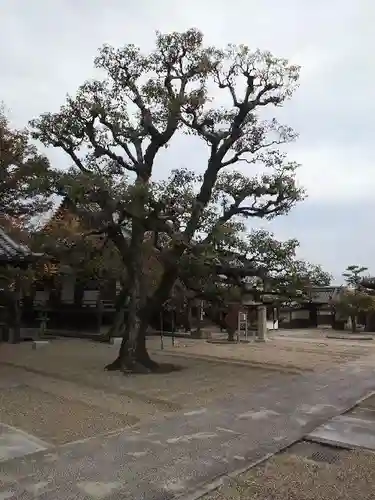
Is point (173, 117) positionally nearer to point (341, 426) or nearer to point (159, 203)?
point (159, 203)

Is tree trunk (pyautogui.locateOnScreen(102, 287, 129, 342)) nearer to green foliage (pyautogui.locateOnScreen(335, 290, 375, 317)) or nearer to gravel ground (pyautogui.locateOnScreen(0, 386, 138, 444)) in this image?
gravel ground (pyautogui.locateOnScreen(0, 386, 138, 444))

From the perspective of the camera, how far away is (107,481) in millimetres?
4891

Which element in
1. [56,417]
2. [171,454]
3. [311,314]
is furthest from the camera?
[311,314]

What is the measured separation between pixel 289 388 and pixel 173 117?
23.8ft

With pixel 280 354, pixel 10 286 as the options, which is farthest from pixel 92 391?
pixel 280 354

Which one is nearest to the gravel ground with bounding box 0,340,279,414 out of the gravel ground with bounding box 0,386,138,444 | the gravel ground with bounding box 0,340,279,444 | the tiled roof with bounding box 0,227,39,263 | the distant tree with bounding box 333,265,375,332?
the gravel ground with bounding box 0,340,279,444

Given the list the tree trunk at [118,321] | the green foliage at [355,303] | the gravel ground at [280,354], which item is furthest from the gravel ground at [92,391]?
the green foliage at [355,303]

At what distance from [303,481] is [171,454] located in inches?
65.4

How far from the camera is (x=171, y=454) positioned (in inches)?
227

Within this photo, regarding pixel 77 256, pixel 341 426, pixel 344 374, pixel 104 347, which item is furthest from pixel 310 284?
pixel 104 347

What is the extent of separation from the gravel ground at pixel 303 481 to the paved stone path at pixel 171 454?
22 cm

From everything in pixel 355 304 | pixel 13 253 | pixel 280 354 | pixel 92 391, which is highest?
pixel 13 253

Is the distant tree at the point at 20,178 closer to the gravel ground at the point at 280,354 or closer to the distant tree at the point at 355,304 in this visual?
the gravel ground at the point at 280,354

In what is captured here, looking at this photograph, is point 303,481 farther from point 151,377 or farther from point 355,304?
point 355,304
